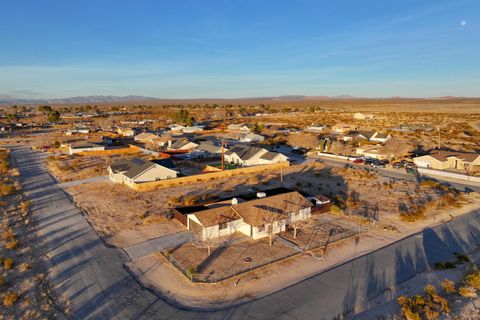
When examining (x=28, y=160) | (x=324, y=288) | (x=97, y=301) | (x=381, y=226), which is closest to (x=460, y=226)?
(x=381, y=226)

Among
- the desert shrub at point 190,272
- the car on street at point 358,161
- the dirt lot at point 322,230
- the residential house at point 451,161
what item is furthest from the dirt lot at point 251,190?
the residential house at point 451,161

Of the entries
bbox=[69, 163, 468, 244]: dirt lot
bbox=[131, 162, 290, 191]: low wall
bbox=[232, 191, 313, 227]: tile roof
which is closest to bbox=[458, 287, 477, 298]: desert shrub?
bbox=[69, 163, 468, 244]: dirt lot

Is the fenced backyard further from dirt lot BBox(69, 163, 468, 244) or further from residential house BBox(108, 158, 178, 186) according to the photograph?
A: residential house BBox(108, 158, 178, 186)

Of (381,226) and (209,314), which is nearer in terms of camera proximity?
(209,314)

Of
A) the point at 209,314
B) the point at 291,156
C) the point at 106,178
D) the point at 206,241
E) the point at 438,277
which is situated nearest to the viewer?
the point at 209,314

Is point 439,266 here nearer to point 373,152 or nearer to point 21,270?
point 21,270

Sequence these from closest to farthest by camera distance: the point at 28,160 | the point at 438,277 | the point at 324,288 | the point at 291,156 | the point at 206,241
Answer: the point at 324,288 < the point at 438,277 < the point at 206,241 < the point at 28,160 < the point at 291,156

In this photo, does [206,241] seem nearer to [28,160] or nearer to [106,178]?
[106,178]
